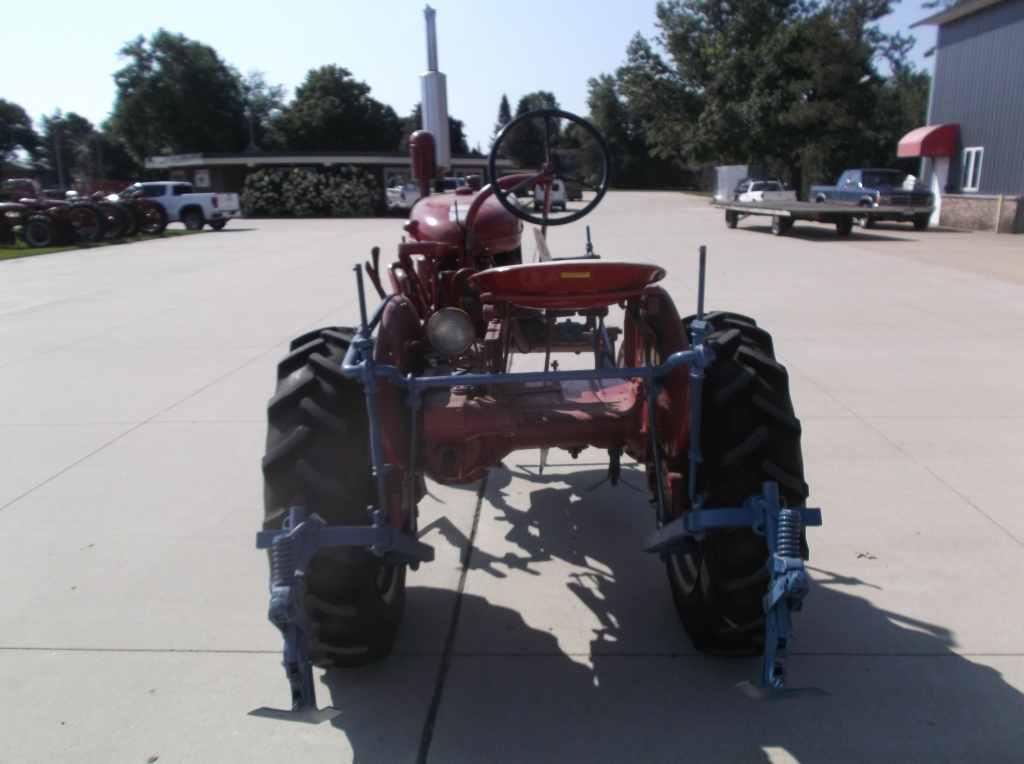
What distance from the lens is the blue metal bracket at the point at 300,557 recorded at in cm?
223

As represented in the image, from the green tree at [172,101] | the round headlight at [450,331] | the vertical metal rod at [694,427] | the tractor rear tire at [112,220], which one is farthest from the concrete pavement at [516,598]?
the green tree at [172,101]

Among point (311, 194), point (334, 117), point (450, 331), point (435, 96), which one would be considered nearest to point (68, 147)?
point (334, 117)

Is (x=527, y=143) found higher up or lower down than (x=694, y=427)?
higher up

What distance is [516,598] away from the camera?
3.44 metres

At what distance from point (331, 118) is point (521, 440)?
73.1m

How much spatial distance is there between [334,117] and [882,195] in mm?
56662

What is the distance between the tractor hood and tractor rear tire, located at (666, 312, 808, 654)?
5.70 ft

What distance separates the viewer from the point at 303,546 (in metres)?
2.41

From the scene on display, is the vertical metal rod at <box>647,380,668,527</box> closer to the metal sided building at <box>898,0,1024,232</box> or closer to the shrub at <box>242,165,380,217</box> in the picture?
the metal sided building at <box>898,0,1024,232</box>

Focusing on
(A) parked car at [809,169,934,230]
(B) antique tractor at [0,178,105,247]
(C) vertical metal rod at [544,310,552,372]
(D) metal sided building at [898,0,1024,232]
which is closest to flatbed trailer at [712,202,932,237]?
(A) parked car at [809,169,934,230]

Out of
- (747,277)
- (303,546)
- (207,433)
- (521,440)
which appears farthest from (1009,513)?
(747,277)

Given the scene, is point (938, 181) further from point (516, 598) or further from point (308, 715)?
point (308, 715)

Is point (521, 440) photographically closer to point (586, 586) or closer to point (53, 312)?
point (586, 586)

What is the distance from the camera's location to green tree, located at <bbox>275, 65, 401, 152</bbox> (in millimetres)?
70562
